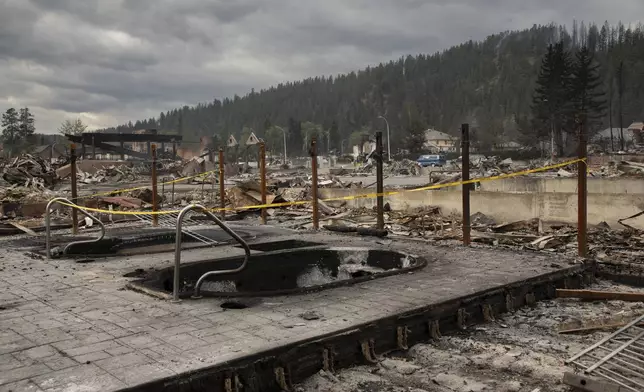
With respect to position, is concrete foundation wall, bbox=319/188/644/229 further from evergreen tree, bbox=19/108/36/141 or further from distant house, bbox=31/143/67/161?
evergreen tree, bbox=19/108/36/141

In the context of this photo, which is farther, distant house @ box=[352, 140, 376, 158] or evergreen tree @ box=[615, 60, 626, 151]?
distant house @ box=[352, 140, 376, 158]

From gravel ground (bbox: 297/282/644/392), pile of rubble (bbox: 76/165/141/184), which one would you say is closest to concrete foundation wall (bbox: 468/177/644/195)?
gravel ground (bbox: 297/282/644/392)

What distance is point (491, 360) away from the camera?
4.93 metres

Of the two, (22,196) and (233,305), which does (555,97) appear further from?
(233,305)

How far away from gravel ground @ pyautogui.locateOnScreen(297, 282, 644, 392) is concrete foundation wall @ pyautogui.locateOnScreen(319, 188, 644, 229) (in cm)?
605

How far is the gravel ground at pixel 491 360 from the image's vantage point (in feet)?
14.4

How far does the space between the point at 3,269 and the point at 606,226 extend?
11.8m

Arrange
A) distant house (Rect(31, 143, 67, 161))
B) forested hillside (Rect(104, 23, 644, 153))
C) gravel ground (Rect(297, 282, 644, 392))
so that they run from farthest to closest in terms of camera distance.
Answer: forested hillside (Rect(104, 23, 644, 153)) → distant house (Rect(31, 143, 67, 161)) → gravel ground (Rect(297, 282, 644, 392))

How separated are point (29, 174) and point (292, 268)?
21.6 meters

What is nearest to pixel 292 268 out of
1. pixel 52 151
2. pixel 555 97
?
pixel 52 151

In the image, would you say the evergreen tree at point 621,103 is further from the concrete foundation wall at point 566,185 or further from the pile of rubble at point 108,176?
the pile of rubble at point 108,176

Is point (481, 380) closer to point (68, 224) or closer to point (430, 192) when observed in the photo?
point (430, 192)

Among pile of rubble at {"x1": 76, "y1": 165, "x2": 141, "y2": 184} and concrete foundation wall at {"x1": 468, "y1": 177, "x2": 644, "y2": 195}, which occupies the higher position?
pile of rubble at {"x1": 76, "y1": 165, "x2": 141, "y2": 184}

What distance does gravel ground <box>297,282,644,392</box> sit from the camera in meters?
4.38
